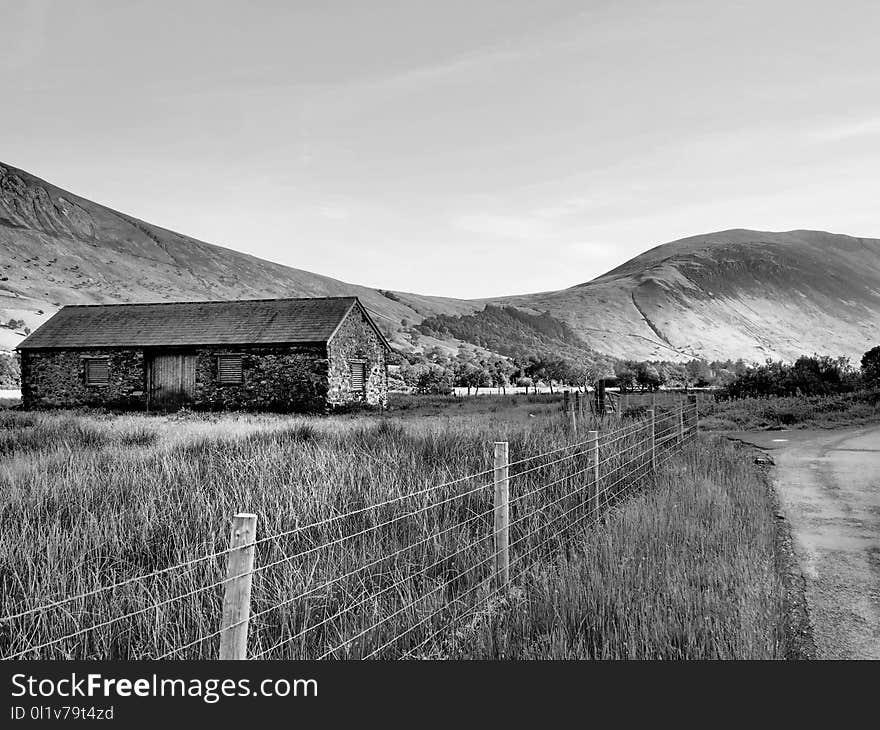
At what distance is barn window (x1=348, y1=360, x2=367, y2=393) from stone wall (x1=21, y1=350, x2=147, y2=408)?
9.29m

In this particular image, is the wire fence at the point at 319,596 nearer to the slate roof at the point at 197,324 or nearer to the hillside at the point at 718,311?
the slate roof at the point at 197,324

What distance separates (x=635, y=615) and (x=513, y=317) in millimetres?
119766

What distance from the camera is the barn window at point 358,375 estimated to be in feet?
104

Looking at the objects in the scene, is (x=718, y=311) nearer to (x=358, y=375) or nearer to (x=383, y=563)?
(x=358, y=375)

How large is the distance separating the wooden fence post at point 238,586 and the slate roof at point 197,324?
26.7 metres

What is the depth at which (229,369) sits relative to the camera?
3045 cm

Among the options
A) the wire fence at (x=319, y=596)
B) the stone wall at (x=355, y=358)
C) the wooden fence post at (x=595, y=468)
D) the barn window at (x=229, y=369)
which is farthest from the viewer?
the barn window at (x=229, y=369)

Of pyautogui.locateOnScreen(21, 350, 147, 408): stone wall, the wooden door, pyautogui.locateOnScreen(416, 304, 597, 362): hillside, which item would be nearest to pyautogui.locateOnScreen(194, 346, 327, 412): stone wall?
the wooden door

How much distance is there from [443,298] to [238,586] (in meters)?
149

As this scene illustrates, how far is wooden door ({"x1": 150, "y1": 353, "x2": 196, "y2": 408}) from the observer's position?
30.8 metres

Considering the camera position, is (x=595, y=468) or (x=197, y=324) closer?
(x=595, y=468)

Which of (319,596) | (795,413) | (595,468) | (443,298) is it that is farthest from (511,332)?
(319,596)

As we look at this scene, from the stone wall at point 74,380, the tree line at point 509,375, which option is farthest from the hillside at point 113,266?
the stone wall at point 74,380

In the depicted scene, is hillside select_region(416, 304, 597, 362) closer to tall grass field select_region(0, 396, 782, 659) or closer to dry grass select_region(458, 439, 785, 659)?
tall grass field select_region(0, 396, 782, 659)
